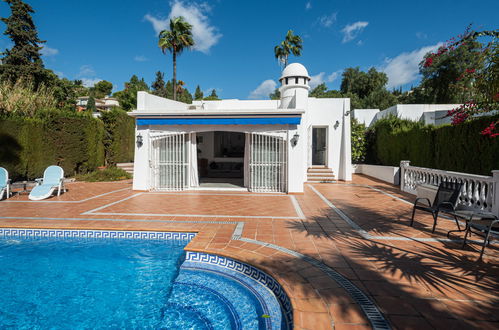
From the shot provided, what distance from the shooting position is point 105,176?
17078 millimetres

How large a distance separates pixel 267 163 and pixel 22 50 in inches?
1612

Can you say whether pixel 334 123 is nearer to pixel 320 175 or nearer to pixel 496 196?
pixel 320 175

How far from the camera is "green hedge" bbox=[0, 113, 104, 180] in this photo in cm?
1388

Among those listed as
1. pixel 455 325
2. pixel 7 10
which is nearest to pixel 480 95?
pixel 455 325

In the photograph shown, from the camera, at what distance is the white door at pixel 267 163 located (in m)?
12.5

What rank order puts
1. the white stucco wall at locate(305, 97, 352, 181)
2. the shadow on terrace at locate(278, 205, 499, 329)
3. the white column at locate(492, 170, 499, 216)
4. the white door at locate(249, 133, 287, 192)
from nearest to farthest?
the shadow on terrace at locate(278, 205, 499, 329)
the white column at locate(492, 170, 499, 216)
the white door at locate(249, 133, 287, 192)
the white stucco wall at locate(305, 97, 352, 181)

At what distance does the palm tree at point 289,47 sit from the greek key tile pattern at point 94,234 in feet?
117

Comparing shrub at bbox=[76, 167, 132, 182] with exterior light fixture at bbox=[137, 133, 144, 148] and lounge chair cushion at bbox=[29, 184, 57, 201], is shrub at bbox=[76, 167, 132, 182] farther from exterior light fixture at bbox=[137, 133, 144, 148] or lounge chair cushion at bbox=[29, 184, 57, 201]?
exterior light fixture at bbox=[137, 133, 144, 148]

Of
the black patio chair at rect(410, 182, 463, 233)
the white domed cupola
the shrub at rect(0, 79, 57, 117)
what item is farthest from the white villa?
the shrub at rect(0, 79, 57, 117)

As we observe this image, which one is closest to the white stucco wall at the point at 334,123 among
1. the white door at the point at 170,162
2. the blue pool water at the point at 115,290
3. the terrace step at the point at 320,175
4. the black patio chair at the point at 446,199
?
the terrace step at the point at 320,175

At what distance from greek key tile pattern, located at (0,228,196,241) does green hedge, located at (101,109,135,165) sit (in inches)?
545

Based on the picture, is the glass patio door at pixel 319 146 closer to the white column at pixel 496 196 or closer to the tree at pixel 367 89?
the white column at pixel 496 196

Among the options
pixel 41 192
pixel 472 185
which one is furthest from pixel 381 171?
pixel 41 192

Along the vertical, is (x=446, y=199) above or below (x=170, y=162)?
below
